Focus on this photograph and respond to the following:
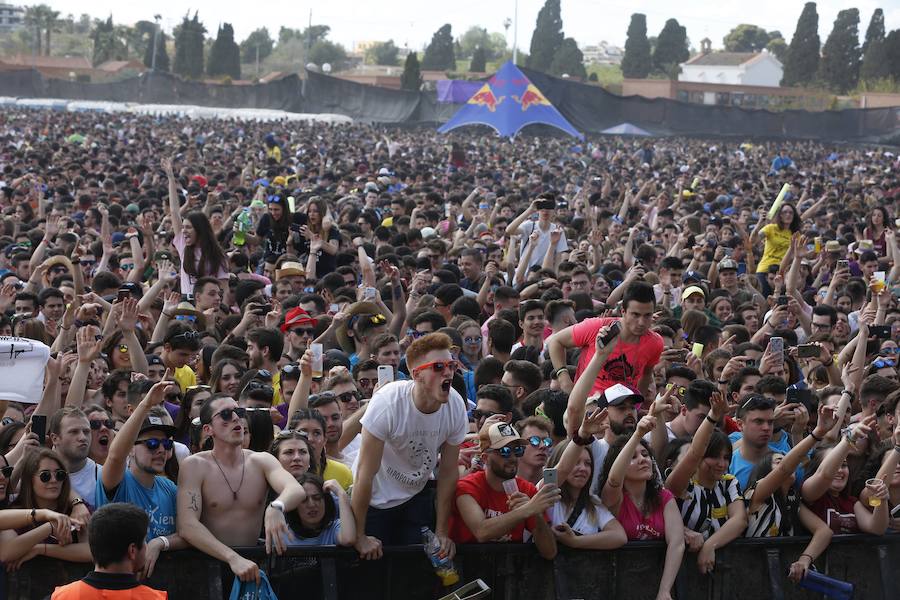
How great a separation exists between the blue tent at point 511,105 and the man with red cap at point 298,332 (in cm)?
2484

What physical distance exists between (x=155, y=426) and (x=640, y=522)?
7.35 ft

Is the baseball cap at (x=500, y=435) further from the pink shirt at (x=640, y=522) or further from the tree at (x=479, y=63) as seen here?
the tree at (x=479, y=63)

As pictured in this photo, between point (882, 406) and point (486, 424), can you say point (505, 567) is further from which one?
point (882, 406)

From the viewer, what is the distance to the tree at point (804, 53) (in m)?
83.0

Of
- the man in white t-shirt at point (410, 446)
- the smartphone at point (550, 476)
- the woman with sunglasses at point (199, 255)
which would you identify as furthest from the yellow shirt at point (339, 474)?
the woman with sunglasses at point (199, 255)

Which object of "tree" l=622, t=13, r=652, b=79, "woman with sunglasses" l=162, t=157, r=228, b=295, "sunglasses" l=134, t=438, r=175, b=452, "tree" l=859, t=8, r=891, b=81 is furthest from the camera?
"tree" l=622, t=13, r=652, b=79

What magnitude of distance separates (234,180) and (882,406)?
17057mm

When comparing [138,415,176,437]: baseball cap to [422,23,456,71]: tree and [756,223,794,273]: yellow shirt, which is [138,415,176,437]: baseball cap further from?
[422,23,456,71]: tree

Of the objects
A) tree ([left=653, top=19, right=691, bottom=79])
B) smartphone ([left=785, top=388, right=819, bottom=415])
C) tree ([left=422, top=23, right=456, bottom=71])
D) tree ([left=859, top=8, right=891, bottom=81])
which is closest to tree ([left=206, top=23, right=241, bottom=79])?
tree ([left=422, top=23, right=456, bottom=71])

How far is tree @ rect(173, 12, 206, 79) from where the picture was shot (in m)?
89.4

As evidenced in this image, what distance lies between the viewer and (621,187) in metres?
25.4

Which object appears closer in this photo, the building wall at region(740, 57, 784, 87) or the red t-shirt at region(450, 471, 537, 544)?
the red t-shirt at region(450, 471, 537, 544)

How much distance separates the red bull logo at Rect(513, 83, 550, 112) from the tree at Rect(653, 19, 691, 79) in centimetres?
6238

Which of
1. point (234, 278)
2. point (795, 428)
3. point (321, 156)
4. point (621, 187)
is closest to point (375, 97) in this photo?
point (321, 156)
